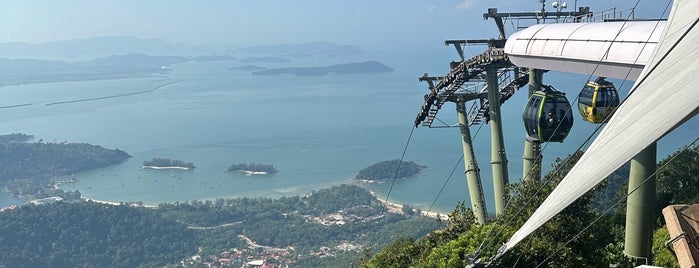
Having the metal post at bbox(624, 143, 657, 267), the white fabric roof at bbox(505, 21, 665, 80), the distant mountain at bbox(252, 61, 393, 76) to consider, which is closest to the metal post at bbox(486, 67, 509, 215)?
the white fabric roof at bbox(505, 21, 665, 80)

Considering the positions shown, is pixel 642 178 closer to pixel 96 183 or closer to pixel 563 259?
pixel 563 259

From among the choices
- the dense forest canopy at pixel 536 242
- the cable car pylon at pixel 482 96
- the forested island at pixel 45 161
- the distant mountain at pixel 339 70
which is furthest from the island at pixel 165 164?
the distant mountain at pixel 339 70

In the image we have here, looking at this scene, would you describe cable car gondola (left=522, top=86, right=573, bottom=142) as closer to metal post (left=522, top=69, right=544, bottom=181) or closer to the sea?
metal post (left=522, top=69, right=544, bottom=181)

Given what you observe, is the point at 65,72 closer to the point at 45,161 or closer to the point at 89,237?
the point at 45,161

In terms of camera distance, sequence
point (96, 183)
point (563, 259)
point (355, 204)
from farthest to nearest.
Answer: point (96, 183) → point (355, 204) → point (563, 259)

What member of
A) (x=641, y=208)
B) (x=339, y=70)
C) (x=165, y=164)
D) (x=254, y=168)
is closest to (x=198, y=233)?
(x=254, y=168)

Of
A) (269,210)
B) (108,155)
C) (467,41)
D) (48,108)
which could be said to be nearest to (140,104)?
(48,108)
